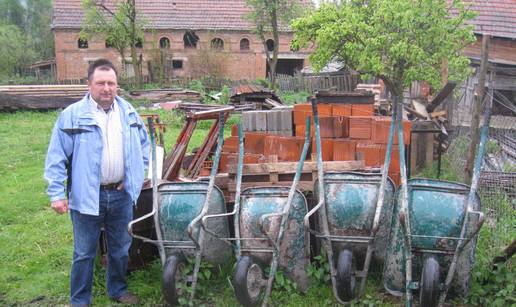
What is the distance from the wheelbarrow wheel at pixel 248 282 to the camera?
3346mm

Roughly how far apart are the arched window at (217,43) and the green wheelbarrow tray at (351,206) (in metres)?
24.5

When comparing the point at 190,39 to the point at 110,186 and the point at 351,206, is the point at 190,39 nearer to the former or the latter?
the point at 110,186

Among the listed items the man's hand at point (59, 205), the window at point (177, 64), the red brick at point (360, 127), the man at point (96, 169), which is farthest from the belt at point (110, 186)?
the window at point (177, 64)

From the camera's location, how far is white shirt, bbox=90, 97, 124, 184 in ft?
11.3

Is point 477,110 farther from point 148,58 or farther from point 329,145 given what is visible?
point 148,58

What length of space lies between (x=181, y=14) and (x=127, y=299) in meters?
27.7

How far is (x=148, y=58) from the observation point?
27.1 metres

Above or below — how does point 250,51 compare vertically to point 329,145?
above

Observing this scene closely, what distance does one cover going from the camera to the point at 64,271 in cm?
452

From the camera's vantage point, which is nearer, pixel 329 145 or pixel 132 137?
pixel 132 137

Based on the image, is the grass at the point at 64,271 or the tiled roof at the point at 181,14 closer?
the grass at the point at 64,271

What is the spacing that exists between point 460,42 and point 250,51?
21299mm

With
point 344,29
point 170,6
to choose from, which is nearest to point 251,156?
point 344,29

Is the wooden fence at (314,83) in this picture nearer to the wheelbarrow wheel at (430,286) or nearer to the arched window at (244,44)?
the arched window at (244,44)
